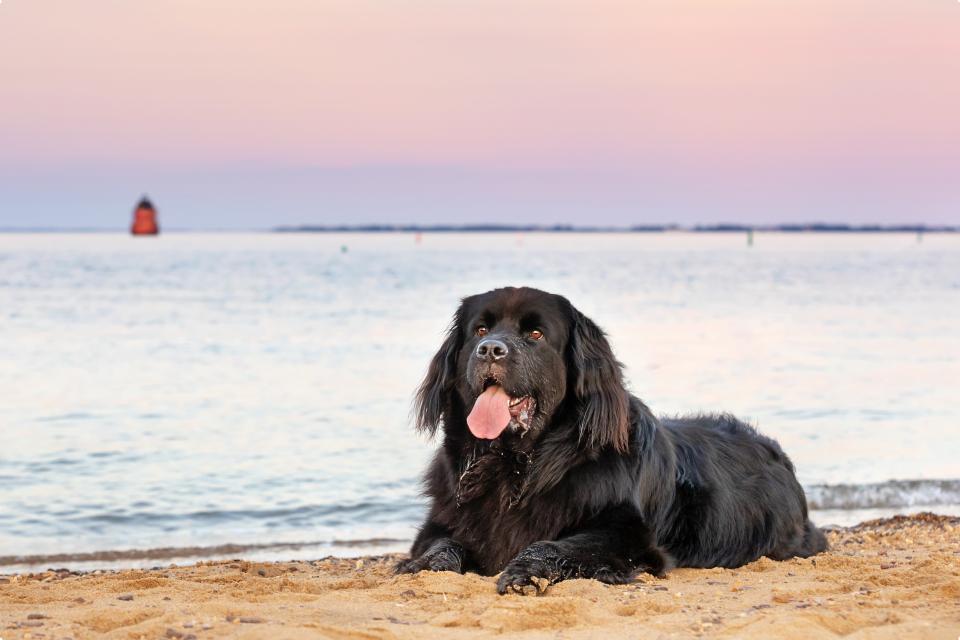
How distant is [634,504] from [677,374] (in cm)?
1424

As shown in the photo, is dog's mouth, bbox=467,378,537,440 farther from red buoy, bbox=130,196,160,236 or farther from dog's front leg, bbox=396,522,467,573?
red buoy, bbox=130,196,160,236

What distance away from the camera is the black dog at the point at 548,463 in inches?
216

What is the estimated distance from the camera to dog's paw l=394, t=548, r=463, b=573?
551cm

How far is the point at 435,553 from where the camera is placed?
18.5ft

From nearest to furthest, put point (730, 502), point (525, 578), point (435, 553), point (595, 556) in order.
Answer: point (525, 578)
point (595, 556)
point (435, 553)
point (730, 502)

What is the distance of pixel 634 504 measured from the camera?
562 cm

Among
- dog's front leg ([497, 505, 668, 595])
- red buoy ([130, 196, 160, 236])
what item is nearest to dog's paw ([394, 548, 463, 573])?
dog's front leg ([497, 505, 668, 595])

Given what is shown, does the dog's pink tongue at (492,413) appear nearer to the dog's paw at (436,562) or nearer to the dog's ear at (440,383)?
the dog's ear at (440,383)

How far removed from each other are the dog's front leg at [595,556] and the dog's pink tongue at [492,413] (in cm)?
62

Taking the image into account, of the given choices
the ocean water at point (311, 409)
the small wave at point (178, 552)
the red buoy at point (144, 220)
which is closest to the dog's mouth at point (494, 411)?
the ocean water at point (311, 409)

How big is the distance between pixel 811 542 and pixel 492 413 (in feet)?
8.20

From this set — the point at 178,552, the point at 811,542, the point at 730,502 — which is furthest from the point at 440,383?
the point at 178,552

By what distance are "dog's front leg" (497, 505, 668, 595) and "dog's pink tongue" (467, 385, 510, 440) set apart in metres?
0.62

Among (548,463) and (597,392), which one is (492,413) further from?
(597,392)
